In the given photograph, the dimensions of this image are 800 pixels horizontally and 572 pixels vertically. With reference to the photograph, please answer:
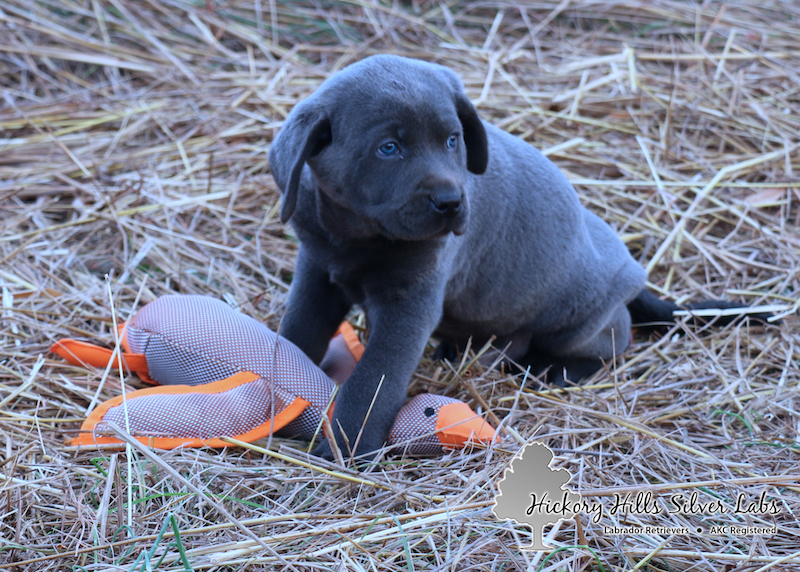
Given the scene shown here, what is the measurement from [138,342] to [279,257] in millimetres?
1217

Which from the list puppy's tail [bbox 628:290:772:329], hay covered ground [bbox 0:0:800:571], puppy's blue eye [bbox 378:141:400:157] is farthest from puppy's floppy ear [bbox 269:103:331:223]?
puppy's tail [bbox 628:290:772:329]

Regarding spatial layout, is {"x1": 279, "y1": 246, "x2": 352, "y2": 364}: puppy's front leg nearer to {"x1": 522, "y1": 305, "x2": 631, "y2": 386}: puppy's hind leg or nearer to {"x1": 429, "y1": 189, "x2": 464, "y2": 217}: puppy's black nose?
{"x1": 429, "y1": 189, "x2": 464, "y2": 217}: puppy's black nose

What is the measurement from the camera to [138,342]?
2.87 metres

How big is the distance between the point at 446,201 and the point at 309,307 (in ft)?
3.01

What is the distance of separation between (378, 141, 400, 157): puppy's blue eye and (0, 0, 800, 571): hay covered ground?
991 mm

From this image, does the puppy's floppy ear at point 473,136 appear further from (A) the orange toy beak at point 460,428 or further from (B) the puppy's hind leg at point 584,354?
(B) the puppy's hind leg at point 584,354

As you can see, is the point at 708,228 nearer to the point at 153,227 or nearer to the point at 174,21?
the point at 153,227

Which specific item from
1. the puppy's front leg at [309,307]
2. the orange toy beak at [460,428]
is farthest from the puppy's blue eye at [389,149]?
the orange toy beak at [460,428]

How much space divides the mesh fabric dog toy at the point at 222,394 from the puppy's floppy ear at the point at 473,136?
0.88 metres

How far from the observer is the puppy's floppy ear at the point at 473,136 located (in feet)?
8.95

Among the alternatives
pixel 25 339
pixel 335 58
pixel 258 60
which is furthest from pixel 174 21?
pixel 25 339

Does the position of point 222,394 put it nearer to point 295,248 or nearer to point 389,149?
point 389,149

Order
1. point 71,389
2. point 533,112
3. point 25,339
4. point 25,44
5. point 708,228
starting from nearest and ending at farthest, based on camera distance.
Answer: point 71,389 → point 25,339 → point 708,228 → point 533,112 → point 25,44

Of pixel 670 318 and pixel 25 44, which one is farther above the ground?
pixel 25 44
